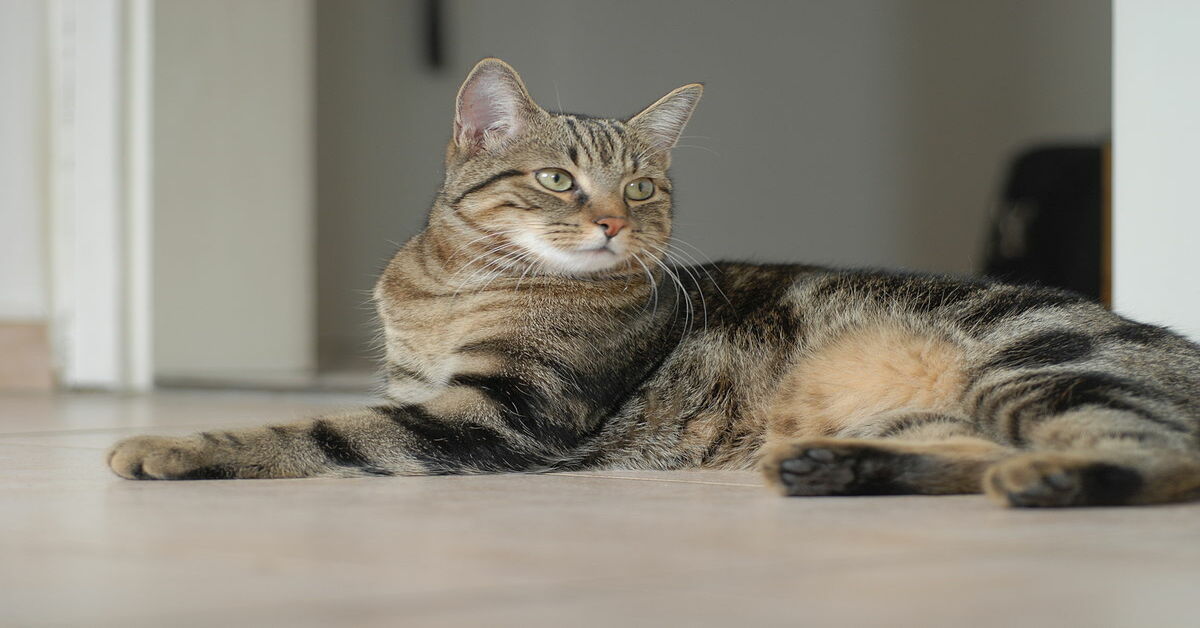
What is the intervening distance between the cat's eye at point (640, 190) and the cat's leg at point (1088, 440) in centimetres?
75

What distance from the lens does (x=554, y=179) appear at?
7.57ft

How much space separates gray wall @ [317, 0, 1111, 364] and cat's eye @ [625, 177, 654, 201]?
880 mm

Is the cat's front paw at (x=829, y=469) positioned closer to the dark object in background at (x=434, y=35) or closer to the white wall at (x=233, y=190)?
the dark object in background at (x=434, y=35)

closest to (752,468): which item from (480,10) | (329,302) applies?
(480,10)

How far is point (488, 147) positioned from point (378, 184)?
2.00 metres

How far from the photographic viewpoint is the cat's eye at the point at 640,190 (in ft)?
7.81

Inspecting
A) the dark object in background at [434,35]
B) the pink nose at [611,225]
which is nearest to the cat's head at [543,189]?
the pink nose at [611,225]

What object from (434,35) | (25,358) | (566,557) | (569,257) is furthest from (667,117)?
(25,358)

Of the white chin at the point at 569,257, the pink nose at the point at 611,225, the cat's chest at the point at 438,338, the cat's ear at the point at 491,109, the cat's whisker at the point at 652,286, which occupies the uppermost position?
the cat's ear at the point at 491,109

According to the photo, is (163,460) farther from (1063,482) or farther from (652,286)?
(1063,482)

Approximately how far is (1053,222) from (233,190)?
2948 mm

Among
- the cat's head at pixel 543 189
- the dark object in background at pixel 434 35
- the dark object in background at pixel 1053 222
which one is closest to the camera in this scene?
the cat's head at pixel 543 189

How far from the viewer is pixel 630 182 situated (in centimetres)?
238

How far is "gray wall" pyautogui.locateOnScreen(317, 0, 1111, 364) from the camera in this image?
2.91m
